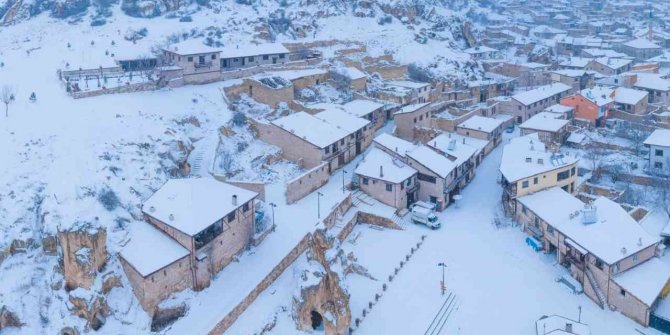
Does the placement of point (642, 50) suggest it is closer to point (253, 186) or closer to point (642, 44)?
point (642, 44)

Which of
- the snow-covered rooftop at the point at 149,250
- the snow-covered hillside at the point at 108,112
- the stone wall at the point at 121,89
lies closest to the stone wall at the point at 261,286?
the snow-covered hillside at the point at 108,112

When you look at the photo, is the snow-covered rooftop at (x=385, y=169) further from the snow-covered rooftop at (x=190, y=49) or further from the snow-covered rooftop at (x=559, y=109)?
the snow-covered rooftop at (x=559, y=109)

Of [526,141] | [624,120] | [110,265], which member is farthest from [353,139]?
[624,120]

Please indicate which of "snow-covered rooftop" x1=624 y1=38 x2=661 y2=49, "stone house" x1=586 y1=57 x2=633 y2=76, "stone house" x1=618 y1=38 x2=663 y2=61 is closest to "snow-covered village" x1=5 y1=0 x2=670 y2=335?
"stone house" x1=586 y1=57 x2=633 y2=76

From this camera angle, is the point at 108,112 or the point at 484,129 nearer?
the point at 108,112

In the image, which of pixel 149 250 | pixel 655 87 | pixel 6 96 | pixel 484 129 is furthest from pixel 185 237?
pixel 655 87
